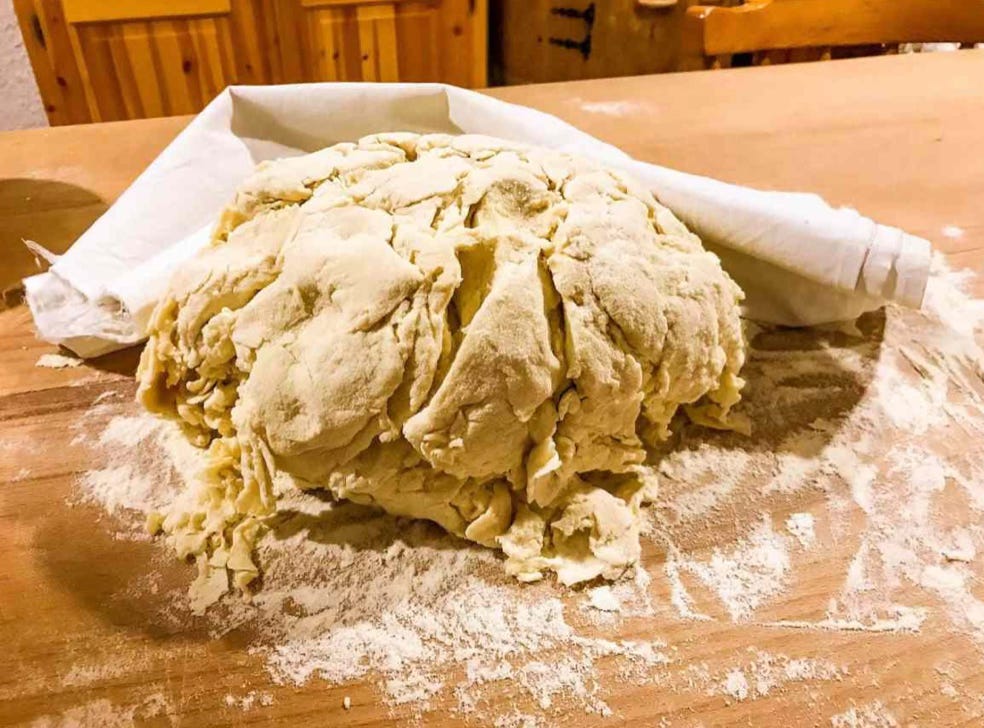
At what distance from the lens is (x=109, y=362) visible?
1.13 metres

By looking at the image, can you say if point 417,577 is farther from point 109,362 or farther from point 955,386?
point 955,386

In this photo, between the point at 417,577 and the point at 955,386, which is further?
the point at 955,386

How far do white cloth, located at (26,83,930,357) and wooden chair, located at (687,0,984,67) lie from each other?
0.79m

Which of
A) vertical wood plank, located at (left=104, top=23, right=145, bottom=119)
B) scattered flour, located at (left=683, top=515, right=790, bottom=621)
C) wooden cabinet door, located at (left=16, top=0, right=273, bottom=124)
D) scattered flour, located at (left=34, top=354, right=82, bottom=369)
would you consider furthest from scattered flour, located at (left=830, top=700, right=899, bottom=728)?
vertical wood plank, located at (left=104, top=23, right=145, bottom=119)

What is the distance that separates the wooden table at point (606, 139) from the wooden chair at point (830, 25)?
7 cm

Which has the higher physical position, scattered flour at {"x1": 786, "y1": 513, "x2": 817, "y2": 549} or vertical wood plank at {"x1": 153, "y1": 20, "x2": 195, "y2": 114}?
vertical wood plank at {"x1": 153, "y1": 20, "x2": 195, "y2": 114}

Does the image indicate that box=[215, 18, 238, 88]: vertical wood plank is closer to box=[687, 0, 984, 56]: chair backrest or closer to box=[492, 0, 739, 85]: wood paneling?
box=[492, 0, 739, 85]: wood paneling

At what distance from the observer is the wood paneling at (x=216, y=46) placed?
2.27m

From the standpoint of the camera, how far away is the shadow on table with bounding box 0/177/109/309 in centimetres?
127

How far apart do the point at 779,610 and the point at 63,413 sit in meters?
0.92

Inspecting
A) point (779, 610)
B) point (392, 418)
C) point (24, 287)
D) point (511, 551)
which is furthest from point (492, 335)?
point (24, 287)

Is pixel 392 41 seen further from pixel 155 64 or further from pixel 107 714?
pixel 107 714

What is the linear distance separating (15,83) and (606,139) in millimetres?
2216

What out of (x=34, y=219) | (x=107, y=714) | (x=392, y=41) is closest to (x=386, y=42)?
(x=392, y=41)
